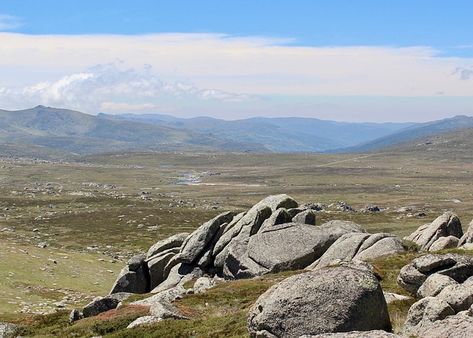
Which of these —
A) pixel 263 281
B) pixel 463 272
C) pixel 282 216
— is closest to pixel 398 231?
pixel 282 216

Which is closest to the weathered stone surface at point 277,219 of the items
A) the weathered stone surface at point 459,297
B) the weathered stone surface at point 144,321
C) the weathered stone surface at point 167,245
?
the weathered stone surface at point 167,245

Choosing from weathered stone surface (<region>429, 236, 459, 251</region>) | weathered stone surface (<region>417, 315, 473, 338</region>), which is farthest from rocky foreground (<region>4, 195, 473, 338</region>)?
weathered stone surface (<region>429, 236, 459, 251</region>)

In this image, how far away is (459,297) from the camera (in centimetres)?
2719

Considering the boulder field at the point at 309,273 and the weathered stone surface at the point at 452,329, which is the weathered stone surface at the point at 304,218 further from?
the weathered stone surface at the point at 452,329

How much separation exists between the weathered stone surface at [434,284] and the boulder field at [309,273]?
2.9 inches

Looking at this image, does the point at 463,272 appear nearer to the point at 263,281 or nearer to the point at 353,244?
the point at 263,281

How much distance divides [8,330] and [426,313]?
3188 cm

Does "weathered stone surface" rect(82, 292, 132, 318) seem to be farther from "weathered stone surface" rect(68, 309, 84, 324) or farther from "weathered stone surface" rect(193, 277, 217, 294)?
"weathered stone surface" rect(193, 277, 217, 294)

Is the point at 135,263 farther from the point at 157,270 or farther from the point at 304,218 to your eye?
the point at 304,218

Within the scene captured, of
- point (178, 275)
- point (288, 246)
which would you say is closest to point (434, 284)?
point (288, 246)

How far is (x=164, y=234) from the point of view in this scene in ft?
511

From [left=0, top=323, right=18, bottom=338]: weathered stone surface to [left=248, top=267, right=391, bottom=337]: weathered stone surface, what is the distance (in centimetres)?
2324

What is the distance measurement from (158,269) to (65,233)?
88.9m

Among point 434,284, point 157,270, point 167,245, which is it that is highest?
point 434,284
